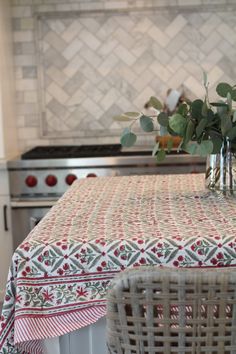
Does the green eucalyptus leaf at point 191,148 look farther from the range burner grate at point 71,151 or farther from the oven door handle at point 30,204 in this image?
the oven door handle at point 30,204

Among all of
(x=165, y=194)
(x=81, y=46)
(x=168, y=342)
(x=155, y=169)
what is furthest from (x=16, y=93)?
(x=168, y=342)

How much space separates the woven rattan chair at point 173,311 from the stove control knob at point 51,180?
6.58 ft

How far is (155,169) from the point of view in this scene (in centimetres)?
289

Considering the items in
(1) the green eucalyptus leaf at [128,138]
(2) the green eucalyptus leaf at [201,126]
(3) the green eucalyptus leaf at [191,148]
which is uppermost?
(2) the green eucalyptus leaf at [201,126]

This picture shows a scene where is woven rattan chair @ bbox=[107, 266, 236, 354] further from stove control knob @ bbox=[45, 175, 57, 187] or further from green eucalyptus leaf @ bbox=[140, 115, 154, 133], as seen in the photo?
stove control knob @ bbox=[45, 175, 57, 187]

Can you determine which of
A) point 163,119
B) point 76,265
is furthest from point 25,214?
point 76,265

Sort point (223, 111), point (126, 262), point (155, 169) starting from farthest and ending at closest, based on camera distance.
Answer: point (155, 169) < point (223, 111) < point (126, 262)

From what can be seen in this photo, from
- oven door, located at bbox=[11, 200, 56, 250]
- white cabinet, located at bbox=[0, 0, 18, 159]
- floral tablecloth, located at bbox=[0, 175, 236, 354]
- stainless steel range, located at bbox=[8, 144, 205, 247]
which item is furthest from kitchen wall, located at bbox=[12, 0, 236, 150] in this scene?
floral tablecloth, located at bbox=[0, 175, 236, 354]

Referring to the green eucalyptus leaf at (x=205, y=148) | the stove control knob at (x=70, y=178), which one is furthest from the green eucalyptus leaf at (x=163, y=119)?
the stove control knob at (x=70, y=178)

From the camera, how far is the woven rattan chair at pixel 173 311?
86 centimetres

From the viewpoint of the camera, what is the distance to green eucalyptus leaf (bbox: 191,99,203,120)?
1.64 meters

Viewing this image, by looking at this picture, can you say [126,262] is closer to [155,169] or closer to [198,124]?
[198,124]

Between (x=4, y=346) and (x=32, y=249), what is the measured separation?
250 mm

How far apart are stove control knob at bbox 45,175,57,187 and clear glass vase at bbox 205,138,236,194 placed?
1.30 metres
